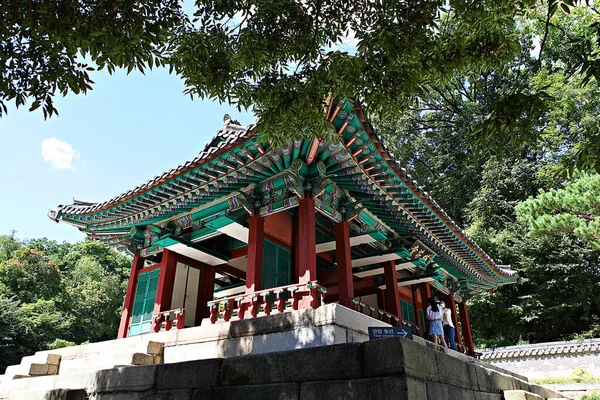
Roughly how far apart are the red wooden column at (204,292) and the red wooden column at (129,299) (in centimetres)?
179

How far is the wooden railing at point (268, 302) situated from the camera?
23.4ft

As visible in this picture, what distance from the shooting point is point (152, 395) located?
409 cm

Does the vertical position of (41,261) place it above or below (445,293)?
above

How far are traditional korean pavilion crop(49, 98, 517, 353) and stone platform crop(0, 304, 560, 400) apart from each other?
0.91 metres

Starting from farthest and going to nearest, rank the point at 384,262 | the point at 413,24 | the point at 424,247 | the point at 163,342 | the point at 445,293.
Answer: the point at 445,293 → the point at 424,247 → the point at 384,262 → the point at 163,342 → the point at 413,24

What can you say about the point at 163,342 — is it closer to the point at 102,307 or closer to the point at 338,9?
the point at 338,9

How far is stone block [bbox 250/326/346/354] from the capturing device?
235 inches

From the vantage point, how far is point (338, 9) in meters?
5.41

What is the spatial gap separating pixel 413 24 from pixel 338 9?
1138 millimetres

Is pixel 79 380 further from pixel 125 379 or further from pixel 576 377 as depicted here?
pixel 576 377

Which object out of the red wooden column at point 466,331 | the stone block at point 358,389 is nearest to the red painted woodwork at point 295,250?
the stone block at point 358,389

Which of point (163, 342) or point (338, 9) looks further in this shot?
point (163, 342)

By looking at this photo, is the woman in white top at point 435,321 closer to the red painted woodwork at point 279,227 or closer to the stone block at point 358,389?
the red painted woodwork at point 279,227

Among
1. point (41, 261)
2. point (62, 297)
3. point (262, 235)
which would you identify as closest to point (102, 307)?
point (62, 297)
